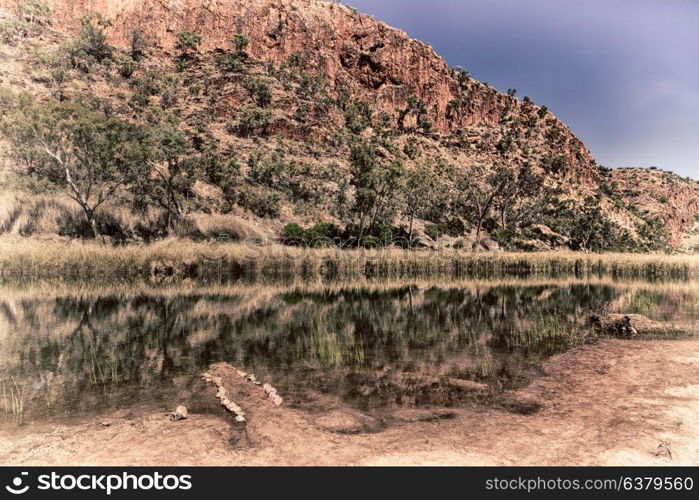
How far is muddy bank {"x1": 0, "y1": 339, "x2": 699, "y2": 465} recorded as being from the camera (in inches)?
187

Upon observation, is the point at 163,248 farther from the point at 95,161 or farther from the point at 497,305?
the point at 497,305

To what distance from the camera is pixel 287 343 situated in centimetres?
1134

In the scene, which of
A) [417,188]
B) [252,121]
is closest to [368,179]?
[417,188]

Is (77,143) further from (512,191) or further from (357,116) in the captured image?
(357,116)

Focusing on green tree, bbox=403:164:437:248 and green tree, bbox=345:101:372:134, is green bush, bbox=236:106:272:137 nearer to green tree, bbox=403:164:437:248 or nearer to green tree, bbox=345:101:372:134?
green tree, bbox=345:101:372:134

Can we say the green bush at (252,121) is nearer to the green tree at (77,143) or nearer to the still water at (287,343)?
the green tree at (77,143)

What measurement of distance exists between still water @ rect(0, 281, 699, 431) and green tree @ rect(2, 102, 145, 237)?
753 inches

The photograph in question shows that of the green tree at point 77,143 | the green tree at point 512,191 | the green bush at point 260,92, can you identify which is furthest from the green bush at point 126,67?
the green tree at point 512,191

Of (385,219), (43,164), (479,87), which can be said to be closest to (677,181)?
(479,87)

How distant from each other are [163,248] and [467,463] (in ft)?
103

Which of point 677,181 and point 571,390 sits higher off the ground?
point 677,181

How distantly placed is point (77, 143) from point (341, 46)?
4113 inches

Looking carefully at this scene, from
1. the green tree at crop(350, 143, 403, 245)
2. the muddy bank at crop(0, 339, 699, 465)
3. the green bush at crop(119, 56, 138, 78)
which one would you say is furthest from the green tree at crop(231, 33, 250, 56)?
the muddy bank at crop(0, 339, 699, 465)

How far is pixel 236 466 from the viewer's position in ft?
15.1
